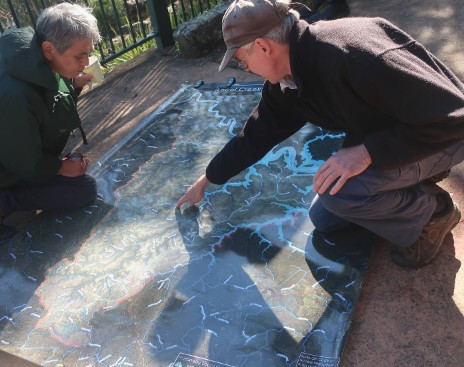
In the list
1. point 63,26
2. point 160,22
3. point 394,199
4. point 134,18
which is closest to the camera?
point 394,199

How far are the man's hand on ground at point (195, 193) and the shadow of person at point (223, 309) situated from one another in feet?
0.68

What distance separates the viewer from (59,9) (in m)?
2.46

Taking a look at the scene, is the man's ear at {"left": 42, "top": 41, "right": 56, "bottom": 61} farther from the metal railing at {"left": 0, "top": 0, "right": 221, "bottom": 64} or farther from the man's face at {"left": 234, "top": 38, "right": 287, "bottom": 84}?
the metal railing at {"left": 0, "top": 0, "right": 221, "bottom": 64}

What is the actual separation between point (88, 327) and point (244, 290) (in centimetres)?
64

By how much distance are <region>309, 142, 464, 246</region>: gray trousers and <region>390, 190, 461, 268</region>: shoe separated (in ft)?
0.14

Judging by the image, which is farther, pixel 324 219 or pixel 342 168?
pixel 324 219

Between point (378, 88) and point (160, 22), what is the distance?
3.65m

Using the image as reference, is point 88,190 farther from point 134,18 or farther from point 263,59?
point 134,18

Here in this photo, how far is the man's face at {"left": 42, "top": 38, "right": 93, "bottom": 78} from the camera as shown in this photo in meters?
2.47

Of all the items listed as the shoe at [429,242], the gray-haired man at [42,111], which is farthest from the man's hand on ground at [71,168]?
the shoe at [429,242]

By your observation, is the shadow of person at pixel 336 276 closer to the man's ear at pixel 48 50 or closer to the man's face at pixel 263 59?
the man's face at pixel 263 59

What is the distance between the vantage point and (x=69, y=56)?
98.3 inches

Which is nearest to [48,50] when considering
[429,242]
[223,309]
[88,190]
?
[88,190]

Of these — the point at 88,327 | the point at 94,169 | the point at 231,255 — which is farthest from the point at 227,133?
the point at 88,327
